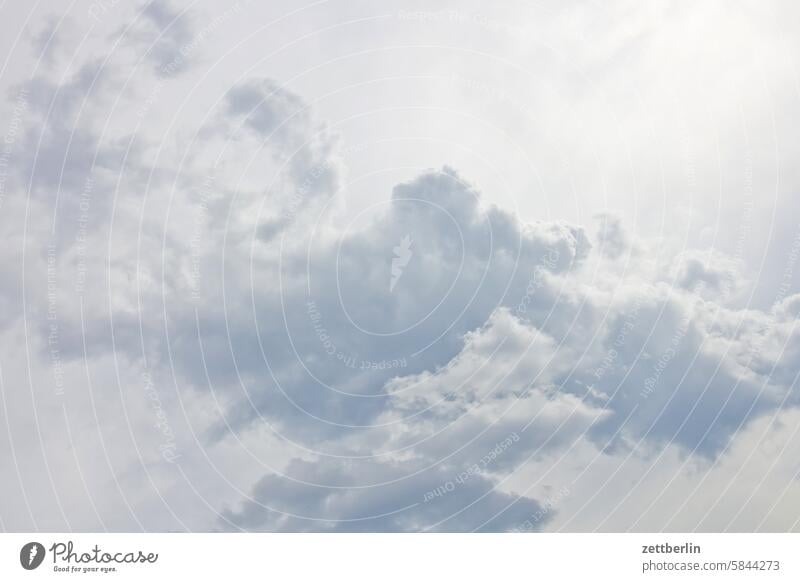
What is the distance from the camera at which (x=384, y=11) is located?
92.9ft
